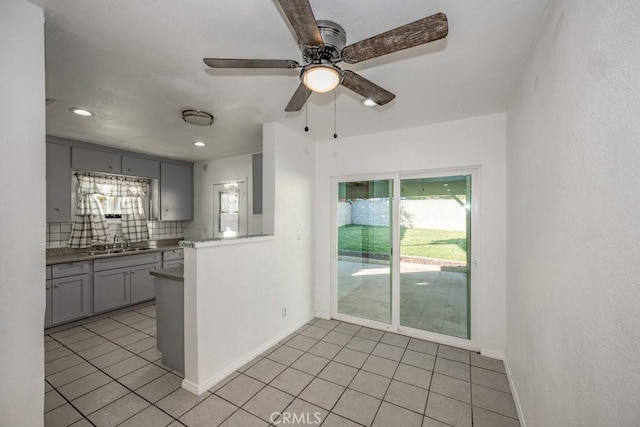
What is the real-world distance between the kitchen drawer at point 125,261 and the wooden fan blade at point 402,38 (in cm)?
426

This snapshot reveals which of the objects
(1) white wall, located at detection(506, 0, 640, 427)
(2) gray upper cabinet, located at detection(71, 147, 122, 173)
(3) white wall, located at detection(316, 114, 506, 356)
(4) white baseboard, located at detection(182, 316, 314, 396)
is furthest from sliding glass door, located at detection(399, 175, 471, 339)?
(2) gray upper cabinet, located at detection(71, 147, 122, 173)

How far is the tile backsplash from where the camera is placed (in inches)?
145

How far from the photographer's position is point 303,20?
1018 millimetres

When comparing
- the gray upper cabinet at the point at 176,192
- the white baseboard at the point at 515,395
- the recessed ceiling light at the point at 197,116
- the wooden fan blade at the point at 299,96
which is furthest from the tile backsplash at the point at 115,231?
the white baseboard at the point at 515,395

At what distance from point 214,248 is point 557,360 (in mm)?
2368

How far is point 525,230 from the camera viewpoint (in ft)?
5.99

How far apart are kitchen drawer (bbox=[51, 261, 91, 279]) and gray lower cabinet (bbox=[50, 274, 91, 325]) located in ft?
0.17

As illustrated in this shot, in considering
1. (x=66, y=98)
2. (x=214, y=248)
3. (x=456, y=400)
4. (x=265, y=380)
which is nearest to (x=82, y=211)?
(x=66, y=98)

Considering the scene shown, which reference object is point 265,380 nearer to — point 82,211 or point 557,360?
point 557,360

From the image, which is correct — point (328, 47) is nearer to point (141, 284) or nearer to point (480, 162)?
point (480, 162)

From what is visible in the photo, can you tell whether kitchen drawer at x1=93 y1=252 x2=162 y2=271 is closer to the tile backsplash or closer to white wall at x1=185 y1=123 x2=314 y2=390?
the tile backsplash

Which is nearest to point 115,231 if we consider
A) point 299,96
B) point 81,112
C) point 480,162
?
point 81,112
